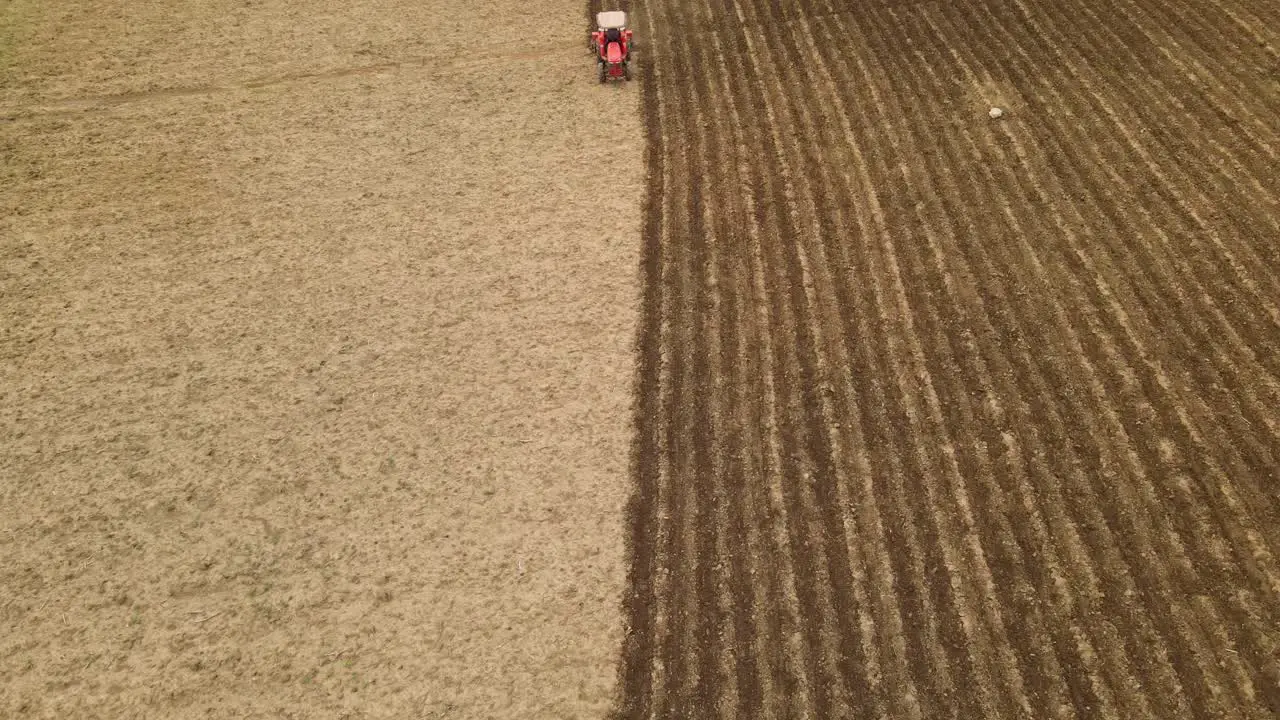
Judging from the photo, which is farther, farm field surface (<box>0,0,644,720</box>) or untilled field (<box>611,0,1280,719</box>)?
farm field surface (<box>0,0,644,720</box>)

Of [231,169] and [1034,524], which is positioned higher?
[231,169]

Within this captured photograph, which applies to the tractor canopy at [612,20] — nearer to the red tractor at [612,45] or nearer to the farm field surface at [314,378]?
Answer: the red tractor at [612,45]

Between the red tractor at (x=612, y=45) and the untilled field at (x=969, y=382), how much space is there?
1.10 meters

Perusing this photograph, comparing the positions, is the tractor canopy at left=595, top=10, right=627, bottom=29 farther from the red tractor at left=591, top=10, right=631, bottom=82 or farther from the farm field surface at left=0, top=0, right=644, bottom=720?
the farm field surface at left=0, top=0, right=644, bottom=720

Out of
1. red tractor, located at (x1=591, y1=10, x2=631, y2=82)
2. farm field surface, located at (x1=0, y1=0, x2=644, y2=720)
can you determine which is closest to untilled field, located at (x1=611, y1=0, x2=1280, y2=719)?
farm field surface, located at (x1=0, y1=0, x2=644, y2=720)

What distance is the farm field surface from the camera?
22.9 ft

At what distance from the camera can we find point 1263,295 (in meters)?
8.70

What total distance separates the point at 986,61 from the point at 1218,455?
8.02 metres

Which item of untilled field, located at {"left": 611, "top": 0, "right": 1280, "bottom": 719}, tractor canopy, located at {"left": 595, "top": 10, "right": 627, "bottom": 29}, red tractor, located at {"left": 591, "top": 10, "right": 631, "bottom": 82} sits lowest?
untilled field, located at {"left": 611, "top": 0, "right": 1280, "bottom": 719}

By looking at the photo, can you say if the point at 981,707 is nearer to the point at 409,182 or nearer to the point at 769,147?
the point at 769,147

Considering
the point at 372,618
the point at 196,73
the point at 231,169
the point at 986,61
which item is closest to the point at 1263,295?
the point at 986,61

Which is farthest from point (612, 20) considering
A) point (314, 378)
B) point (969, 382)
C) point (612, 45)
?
point (969, 382)

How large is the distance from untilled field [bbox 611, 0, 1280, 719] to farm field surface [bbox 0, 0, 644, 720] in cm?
99

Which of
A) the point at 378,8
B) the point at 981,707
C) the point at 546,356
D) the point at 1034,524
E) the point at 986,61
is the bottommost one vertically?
the point at 981,707
